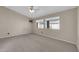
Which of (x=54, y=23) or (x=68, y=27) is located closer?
(x=68, y=27)

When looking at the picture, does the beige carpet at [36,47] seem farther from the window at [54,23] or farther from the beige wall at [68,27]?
the window at [54,23]

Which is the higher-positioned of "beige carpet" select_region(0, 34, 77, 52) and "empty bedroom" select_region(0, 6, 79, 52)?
"empty bedroom" select_region(0, 6, 79, 52)

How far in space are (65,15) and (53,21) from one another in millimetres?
1554

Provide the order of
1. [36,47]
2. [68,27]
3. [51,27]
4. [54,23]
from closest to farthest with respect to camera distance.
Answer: [36,47] → [68,27] → [54,23] → [51,27]

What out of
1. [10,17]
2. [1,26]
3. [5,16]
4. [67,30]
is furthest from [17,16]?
[67,30]

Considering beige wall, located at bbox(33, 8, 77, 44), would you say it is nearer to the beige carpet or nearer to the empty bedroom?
the empty bedroom

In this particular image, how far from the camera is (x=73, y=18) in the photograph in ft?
14.8

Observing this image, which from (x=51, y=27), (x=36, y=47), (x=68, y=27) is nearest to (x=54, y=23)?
(x=51, y=27)

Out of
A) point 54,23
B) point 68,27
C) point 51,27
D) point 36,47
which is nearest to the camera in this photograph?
point 36,47

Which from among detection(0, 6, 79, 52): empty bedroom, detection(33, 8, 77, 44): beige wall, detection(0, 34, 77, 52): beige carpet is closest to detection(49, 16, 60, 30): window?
detection(0, 6, 79, 52): empty bedroom

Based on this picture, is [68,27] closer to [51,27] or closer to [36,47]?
[51,27]

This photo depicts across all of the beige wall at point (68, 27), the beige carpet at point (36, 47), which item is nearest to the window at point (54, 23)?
the beige wall at point (68, 27)

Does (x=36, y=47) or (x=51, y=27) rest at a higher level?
(x=51, y=27)

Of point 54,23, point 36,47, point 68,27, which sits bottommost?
point 36,47
